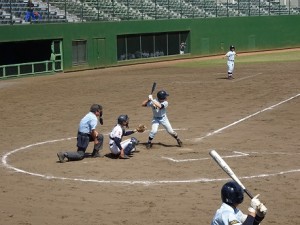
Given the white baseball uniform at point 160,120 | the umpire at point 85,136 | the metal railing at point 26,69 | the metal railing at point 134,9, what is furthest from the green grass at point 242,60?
the umpire at point 85,136

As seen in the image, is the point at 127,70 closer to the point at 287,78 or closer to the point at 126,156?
the point at 287,78

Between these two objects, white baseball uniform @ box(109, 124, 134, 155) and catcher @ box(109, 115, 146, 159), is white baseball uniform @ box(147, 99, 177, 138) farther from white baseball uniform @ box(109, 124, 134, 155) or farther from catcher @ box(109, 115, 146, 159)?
white baseball uniform @ box(109, 124, 134, 155)

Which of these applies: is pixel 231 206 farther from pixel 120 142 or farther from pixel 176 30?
pixel 176 30

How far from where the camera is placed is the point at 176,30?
52719 mm

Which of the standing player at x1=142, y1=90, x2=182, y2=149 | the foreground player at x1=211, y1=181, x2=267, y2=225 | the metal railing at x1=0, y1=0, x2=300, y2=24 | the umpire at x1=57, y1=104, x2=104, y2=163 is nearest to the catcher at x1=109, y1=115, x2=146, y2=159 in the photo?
the umpire at x1=57, y1=104, x2=104, y2=163

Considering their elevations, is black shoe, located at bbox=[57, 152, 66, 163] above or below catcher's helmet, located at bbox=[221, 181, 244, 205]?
below

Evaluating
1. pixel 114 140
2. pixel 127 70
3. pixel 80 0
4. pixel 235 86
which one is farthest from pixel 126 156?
pixel 80 0

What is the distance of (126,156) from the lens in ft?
51.4

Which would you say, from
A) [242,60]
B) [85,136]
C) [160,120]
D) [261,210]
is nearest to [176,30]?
[242,60]

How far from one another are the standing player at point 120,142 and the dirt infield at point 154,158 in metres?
0.26

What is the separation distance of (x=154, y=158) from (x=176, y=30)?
125 ft

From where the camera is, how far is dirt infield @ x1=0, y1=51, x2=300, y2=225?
36.8 ft

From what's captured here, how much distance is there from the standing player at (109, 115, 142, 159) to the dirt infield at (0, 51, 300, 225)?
0.85 ft

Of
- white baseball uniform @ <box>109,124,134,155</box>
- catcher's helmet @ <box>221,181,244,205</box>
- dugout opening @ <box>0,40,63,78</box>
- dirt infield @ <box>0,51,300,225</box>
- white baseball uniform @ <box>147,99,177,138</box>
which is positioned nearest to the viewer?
catcher's helmet @ <box>221,181,244,205</box>
